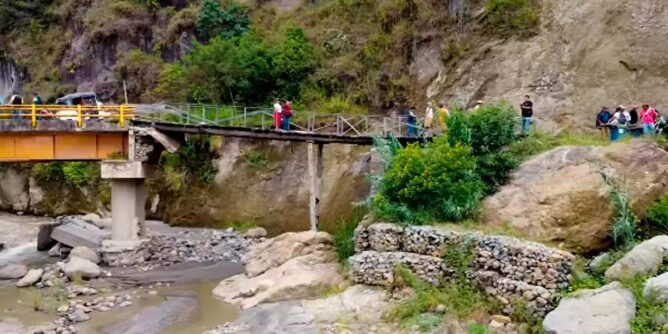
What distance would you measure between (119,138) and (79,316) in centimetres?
1054

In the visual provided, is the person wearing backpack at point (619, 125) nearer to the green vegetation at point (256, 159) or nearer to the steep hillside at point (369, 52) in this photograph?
the steep hillside at point (369, 52)

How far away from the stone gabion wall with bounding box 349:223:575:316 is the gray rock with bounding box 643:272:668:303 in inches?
Answer: 73.0

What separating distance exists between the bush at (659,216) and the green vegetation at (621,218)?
0.48 metres

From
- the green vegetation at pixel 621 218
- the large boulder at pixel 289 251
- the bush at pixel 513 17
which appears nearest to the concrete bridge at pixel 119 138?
the large boulder at pixel 289 251

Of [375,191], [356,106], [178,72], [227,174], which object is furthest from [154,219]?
[375,191]

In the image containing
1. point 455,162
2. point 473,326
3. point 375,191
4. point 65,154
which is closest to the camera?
point 473,326

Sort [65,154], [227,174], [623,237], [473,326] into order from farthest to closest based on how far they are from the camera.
Answer: [227,174] < [65,154] < [623,237] < [473,326]

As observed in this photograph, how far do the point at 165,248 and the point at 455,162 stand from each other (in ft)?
47.6

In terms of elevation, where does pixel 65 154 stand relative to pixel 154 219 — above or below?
above

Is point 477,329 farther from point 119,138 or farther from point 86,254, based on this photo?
point 119,138

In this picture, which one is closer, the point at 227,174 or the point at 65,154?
the point at 65,154

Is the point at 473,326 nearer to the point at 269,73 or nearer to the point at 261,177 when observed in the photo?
the point at 261,177

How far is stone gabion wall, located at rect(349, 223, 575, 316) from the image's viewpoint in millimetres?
15930

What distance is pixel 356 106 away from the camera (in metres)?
36.5
